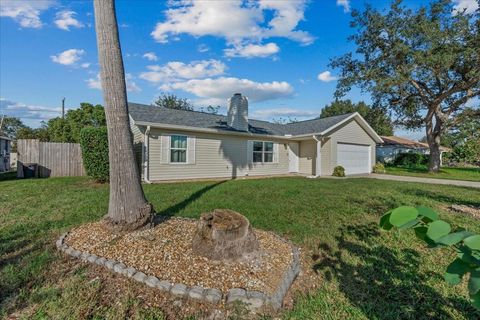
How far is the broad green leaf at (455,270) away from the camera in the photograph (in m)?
0.86

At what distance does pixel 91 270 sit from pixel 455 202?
9.41m

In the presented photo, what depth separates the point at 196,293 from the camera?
279cm

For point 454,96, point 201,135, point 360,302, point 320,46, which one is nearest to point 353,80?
point 320,46

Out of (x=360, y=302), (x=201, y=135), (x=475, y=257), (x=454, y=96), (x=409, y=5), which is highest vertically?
(x=409, y=5)

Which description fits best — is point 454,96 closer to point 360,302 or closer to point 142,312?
point 360,302

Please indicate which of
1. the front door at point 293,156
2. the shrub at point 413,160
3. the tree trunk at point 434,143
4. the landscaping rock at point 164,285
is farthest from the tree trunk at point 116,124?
the shrub at point 413,160

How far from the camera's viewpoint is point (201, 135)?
12672 mm

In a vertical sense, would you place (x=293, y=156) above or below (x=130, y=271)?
above

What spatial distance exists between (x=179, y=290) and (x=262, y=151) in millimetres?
12839

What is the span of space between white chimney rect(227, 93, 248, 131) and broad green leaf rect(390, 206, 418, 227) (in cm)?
1371

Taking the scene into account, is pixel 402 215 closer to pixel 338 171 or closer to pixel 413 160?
pixel 338 171

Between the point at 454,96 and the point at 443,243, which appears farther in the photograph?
the point at 454,96

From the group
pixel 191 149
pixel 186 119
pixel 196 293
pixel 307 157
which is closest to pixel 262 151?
pixel 307 157

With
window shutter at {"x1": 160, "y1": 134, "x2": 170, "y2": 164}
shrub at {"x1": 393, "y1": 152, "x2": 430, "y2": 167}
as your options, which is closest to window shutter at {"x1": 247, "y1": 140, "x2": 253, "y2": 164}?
window shutter at {"x1": 160, "y1": 134, "x2": 170, "y2": 164}
